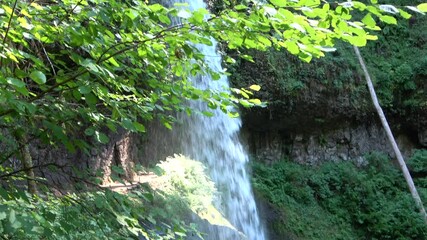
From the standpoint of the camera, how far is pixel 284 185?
11.4m

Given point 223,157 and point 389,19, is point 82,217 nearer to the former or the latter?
point 389,19

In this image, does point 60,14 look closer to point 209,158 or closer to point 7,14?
point 7,14

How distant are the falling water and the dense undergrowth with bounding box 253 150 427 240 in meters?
0.74

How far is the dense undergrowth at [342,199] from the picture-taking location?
10438 mm

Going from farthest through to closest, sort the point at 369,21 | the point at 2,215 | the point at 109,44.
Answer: the point at 109,44, the point at 369,21, the point at 2,215

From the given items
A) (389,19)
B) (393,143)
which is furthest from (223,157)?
(389,19)

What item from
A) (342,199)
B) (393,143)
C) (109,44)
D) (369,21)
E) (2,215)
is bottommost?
(342,199)

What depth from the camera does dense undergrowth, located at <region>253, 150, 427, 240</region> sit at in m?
10.4

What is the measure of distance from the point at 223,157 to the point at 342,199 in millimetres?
4326

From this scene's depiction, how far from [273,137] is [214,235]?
5.95 m

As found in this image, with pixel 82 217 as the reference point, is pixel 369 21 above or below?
above

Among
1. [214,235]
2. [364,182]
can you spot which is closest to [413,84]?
[364,182]

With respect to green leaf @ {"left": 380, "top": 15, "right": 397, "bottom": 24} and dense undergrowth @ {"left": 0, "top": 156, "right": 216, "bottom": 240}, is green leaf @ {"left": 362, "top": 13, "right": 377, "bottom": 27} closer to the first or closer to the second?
green leaf @ {"left": 380, "top": 15, "right": 397, "bottom": 24}

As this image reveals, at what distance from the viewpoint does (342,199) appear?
11711 mm
